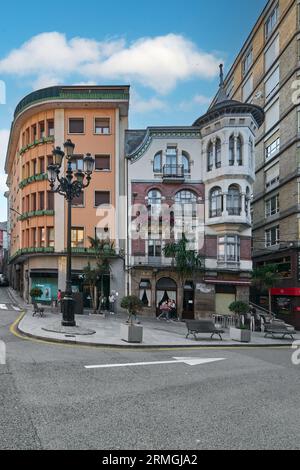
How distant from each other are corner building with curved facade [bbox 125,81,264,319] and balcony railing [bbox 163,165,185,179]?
6cm

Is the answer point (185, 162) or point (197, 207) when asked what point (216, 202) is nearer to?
point (197, 207)

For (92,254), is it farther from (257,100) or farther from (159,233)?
(257,100)

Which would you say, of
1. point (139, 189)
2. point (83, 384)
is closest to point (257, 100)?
point (139, 189)

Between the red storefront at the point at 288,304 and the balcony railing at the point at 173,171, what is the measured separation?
12922mm

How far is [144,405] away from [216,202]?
24.3 meters

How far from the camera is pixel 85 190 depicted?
100.0 feet

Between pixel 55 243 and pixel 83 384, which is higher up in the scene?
pixel 55 243

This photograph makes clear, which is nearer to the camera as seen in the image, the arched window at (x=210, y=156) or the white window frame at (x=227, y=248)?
the white window frame at (x=227, y=248)

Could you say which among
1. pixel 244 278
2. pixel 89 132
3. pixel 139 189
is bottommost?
pixel 244 278

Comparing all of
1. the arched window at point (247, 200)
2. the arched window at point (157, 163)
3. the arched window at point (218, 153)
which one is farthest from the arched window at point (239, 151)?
the arched window at point (157, 163)

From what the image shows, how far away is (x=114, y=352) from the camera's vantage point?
11312 millimetres

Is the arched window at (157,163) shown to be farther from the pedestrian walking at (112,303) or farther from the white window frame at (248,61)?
the white window frame at (248,61)

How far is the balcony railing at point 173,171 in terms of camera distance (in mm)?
29438

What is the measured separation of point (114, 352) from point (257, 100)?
3486 centimetres
